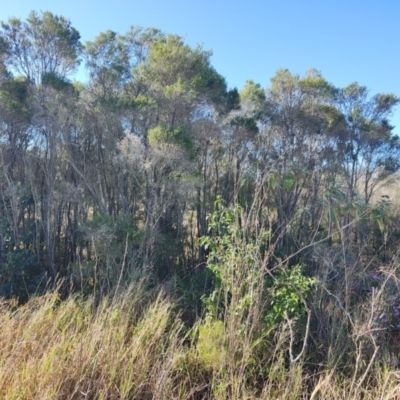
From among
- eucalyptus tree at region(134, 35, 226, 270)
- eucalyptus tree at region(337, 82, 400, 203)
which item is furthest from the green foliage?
eucalyptus tree at region(337, 82, 400, 203)

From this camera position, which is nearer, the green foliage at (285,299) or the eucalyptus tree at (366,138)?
the green foliage at (285,299)

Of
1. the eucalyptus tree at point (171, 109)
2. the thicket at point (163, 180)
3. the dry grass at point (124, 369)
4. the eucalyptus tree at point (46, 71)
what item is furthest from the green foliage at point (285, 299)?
the eucalyptus tree at point (46, 71)

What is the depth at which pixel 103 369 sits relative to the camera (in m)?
2.11

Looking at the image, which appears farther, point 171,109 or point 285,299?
point 171,109

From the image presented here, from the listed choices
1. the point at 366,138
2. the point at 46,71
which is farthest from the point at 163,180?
the point at 366,138

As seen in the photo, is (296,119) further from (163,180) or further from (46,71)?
(46,71)

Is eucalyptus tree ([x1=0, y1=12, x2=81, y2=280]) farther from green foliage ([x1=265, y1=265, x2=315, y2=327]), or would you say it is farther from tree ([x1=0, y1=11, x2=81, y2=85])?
green foliage ([x1=265, y1=265, x2=315, y2=327])

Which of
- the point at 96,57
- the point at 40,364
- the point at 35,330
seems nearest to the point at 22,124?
the point at 96,57

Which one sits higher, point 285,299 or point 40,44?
point 40,44

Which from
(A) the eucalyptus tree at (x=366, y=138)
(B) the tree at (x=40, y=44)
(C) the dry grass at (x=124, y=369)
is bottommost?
(C) the dry grass at (x=124, y=369)

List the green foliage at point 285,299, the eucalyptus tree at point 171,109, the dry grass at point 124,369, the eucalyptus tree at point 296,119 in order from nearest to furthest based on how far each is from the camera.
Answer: the dry grass at point 124,369 < the green foliage at point 285,299 < the eucalyptus tree at point 171,109 < the eucalyptus tree at point 296,119

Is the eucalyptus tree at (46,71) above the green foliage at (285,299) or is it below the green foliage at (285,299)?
above

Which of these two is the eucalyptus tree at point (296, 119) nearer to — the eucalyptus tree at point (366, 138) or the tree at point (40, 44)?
the eucalyptus tree at point (366, 138)

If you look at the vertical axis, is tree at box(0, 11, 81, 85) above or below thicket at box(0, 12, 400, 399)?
above
